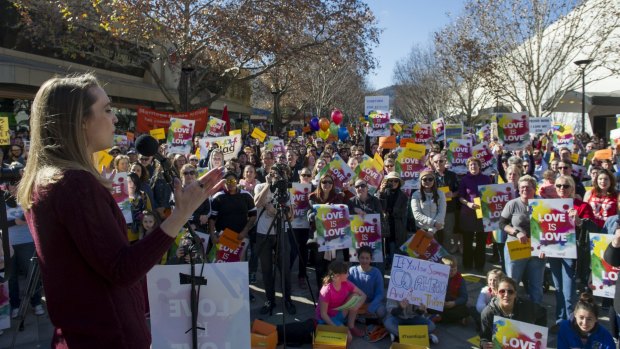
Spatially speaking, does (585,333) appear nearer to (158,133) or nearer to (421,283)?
(421,283)

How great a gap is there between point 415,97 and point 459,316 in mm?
44306

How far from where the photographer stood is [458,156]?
435 inches

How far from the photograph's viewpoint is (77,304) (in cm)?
152

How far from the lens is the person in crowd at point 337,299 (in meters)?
5.65

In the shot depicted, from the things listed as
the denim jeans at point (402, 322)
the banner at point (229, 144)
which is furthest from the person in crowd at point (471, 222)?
the banner at point (229, 144)

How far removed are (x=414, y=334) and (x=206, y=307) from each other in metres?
3.11

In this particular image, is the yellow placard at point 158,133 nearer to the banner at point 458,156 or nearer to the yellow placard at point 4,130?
the yellow placard at point 4,130

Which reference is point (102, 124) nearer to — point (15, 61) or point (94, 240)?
point (94, 240)

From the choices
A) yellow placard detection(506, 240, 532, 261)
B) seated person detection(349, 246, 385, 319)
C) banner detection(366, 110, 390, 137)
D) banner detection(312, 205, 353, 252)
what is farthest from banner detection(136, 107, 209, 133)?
yellow placard detection(506, 240, 532, 261)

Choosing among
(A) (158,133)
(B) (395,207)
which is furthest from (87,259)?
(A) (158,133)

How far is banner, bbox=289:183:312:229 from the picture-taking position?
24.6 ft

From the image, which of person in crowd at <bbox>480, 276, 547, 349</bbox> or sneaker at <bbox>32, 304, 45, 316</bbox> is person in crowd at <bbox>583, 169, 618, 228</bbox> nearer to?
person in crowd at <bbox>480, 276, 547, 349</bbox>

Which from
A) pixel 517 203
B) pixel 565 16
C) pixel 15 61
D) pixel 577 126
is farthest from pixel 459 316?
pixel 577 126

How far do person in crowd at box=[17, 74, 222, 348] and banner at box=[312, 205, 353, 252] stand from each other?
5268 millimetres
